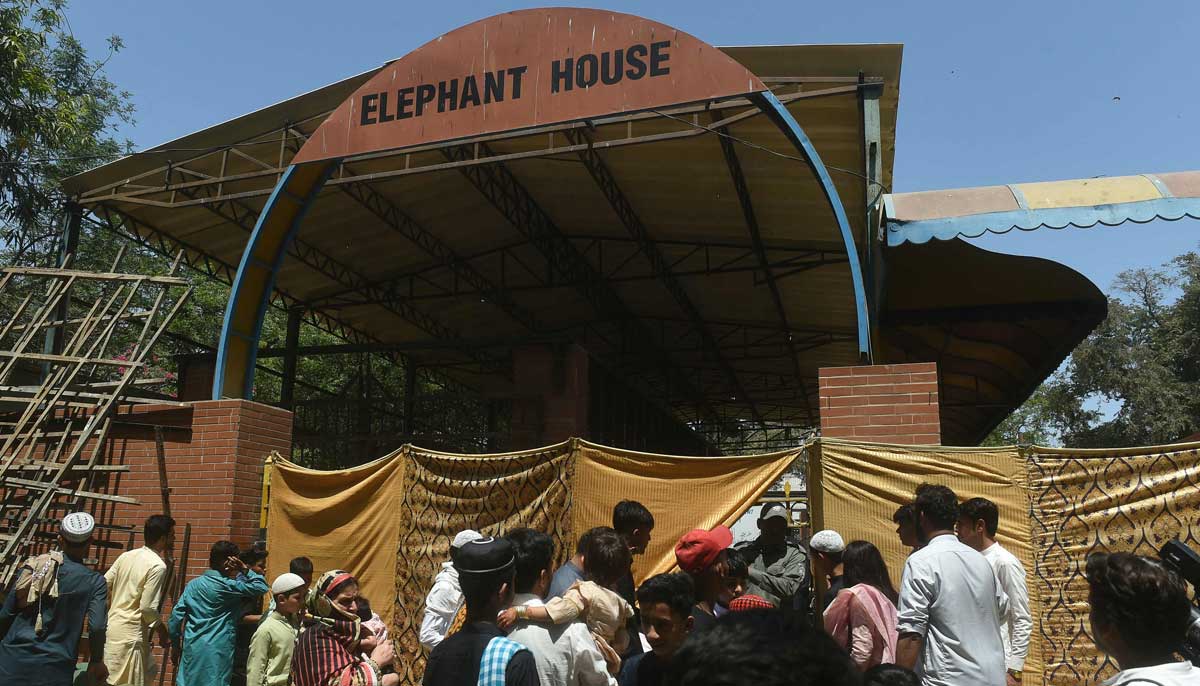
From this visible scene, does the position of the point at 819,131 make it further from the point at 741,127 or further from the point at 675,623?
the point at 675,623

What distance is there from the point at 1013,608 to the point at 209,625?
210 inches

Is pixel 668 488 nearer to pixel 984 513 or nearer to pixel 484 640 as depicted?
pixel 984 513

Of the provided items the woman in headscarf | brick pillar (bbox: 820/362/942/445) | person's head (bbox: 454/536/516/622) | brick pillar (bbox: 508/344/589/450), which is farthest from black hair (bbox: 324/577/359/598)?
brick pillar (bbox: 508/344/589/450)

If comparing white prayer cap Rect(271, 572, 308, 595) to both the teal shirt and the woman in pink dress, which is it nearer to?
the teal shirt

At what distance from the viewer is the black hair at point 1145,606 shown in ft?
8.25

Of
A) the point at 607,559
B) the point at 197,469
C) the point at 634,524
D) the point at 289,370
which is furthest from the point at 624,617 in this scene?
the point at 289,370

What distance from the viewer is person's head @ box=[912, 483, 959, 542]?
13.9 ft

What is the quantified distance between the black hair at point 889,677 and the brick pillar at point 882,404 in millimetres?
4457

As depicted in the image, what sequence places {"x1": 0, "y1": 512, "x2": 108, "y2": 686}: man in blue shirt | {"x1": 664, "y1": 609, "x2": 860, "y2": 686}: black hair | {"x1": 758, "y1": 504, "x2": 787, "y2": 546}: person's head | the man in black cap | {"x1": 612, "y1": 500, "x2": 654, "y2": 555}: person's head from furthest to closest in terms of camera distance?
{"x1": 758, "y1": 504, "x2": 787, "y2": 546}: person's head
{"x1": 0, "y1": 512, "x2": 108, "y2": 686}: man in blue shirt
{"x1": 612, "y1": 500, "x2": 654, "y2": 555}: person's head
the man in black cap
{"x1": 664, "y1": 609, "x2": 860, "y2": 686}: black hair

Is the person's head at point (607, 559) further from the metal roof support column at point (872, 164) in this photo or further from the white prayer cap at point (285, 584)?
the metal roof support column at point (872, 164)

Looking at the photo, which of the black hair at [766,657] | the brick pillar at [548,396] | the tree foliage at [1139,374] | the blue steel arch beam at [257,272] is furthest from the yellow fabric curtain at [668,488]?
the tree foliage at [1139,374]

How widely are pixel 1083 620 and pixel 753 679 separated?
5.02 meters

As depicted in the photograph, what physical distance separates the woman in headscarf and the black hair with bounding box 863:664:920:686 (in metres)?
2.46

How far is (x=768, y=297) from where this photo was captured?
1695cm
